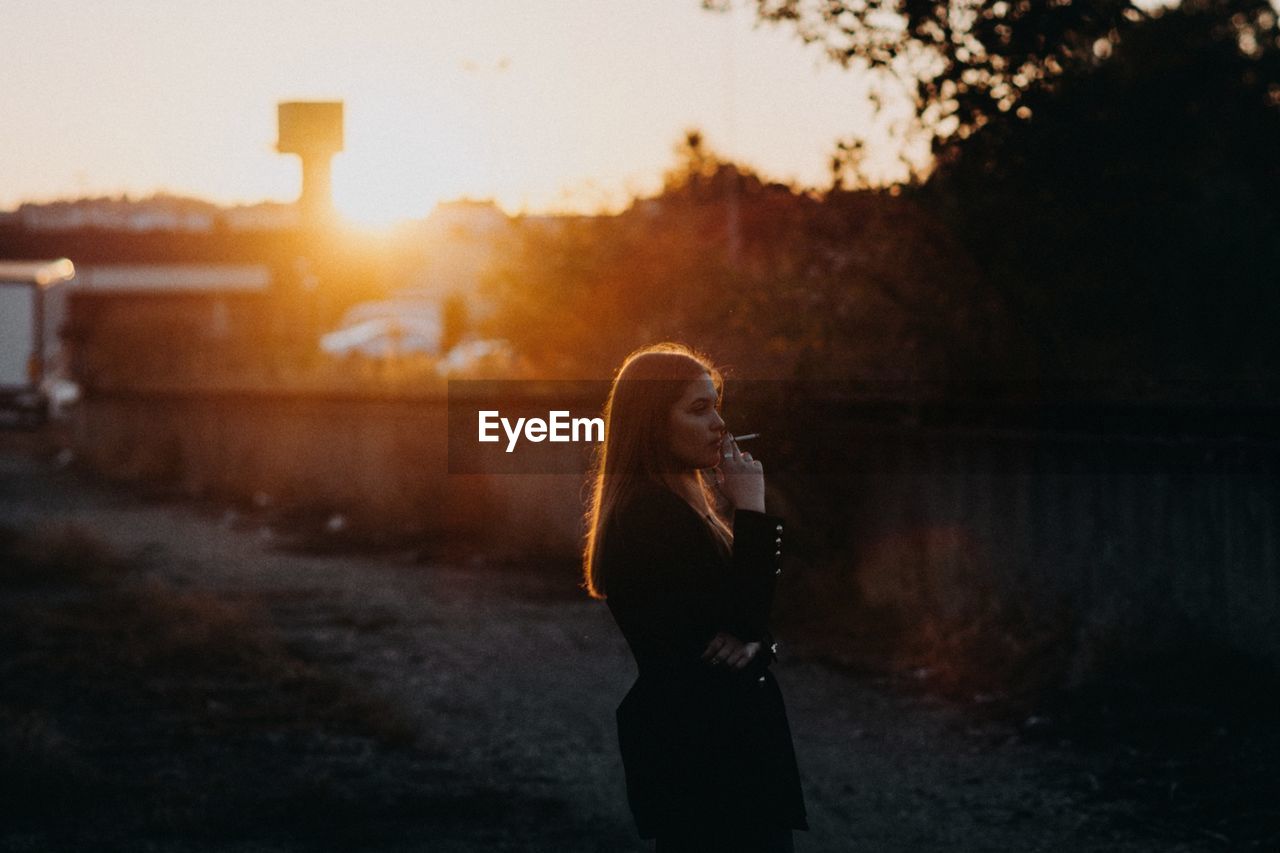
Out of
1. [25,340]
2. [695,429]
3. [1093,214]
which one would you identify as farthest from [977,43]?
[25,340]

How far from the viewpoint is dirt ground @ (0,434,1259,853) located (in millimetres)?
6961

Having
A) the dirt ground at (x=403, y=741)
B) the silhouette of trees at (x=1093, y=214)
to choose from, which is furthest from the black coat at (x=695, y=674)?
the silhouette of trees at (x=1093, y=214)

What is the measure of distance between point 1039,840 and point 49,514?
16.9 meters

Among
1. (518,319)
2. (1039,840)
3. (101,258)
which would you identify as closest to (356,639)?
(1039,840)

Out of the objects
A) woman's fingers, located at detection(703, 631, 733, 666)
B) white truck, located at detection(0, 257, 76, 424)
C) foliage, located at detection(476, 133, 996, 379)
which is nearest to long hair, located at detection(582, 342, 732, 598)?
woman's fingers, located at detection(703, 631, 733, 666)

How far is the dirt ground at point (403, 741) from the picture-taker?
6.96 m

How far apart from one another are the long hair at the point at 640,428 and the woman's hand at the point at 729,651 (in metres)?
0.27

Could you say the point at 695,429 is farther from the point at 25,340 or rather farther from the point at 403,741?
the point at 25,340

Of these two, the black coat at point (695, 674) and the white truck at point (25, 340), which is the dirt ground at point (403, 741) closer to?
the black coat at point (695, 674)

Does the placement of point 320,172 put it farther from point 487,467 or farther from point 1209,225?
point 1209,225

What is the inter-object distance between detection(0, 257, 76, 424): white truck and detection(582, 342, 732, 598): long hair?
31394 mm

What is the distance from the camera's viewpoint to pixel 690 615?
147 inches

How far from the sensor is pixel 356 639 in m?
12.0

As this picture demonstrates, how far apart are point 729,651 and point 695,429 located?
A: 491 mm
